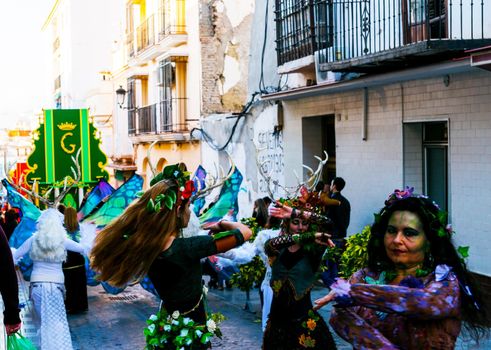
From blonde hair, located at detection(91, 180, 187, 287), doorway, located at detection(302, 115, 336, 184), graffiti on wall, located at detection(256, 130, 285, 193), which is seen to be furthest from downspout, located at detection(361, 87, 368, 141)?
blonde hair, located at detection(91, 180, 187, 287)

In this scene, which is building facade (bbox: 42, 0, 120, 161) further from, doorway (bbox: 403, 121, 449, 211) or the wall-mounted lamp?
the wall-mounted lamp

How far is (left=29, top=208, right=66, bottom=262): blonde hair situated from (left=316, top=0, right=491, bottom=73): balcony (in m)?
4.77

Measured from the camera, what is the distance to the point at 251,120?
67.6ft

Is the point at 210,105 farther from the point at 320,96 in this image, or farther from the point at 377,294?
the point at 377,294

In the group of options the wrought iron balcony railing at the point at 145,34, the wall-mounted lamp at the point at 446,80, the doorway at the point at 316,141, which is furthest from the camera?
the wrought iron balcony railing at the point at 145,34

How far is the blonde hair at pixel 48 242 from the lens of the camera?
10188 millimetres

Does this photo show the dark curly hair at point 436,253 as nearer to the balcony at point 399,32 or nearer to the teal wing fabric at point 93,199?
the balcony at point 399,32

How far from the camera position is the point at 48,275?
10195 millimetres

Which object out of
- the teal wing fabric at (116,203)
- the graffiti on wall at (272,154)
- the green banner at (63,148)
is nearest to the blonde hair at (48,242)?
the teal wing fabric at (116,203)

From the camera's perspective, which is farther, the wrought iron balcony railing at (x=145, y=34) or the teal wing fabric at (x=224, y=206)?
the wrought iron balcony railing at (x=145, y=34)

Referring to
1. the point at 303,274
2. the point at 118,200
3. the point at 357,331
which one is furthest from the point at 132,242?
the point at 118,200

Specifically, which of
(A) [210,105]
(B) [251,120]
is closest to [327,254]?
(B) [251,120]

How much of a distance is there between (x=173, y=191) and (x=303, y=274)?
203 centimetres

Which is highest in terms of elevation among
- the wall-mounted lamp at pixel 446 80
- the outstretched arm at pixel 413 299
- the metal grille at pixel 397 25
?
the metal grille at pixel 397 25
